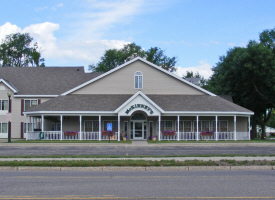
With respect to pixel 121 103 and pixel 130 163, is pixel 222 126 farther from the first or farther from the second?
pixel 130 163

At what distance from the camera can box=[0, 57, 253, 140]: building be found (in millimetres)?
35750

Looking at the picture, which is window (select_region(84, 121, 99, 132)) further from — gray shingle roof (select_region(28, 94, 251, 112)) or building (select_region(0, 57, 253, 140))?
gray shingle roof (select_region(28, 94, 251, 112))

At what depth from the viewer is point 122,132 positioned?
3816cm

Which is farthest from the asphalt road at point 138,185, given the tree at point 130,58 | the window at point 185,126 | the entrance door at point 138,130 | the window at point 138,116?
the tree at point 130,58

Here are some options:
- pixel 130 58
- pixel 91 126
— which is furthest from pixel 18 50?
pixel 91 126

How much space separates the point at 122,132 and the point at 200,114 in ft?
26.5

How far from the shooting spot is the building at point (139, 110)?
3575 centimetres

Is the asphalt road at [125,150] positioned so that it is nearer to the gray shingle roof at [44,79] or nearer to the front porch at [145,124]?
the front porch at [145,124]

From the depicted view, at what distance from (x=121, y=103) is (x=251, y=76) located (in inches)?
641

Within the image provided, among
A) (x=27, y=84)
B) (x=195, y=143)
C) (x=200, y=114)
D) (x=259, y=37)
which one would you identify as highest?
(x=259, y=37)

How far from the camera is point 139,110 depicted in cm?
3600

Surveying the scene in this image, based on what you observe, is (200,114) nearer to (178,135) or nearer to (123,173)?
(178,135)

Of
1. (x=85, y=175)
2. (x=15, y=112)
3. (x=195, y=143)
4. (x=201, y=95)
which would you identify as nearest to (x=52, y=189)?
(x=85, y=175)

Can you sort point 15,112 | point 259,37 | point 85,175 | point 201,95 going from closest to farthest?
point 85,175
point 201,95
point 15,112
point 259,37
